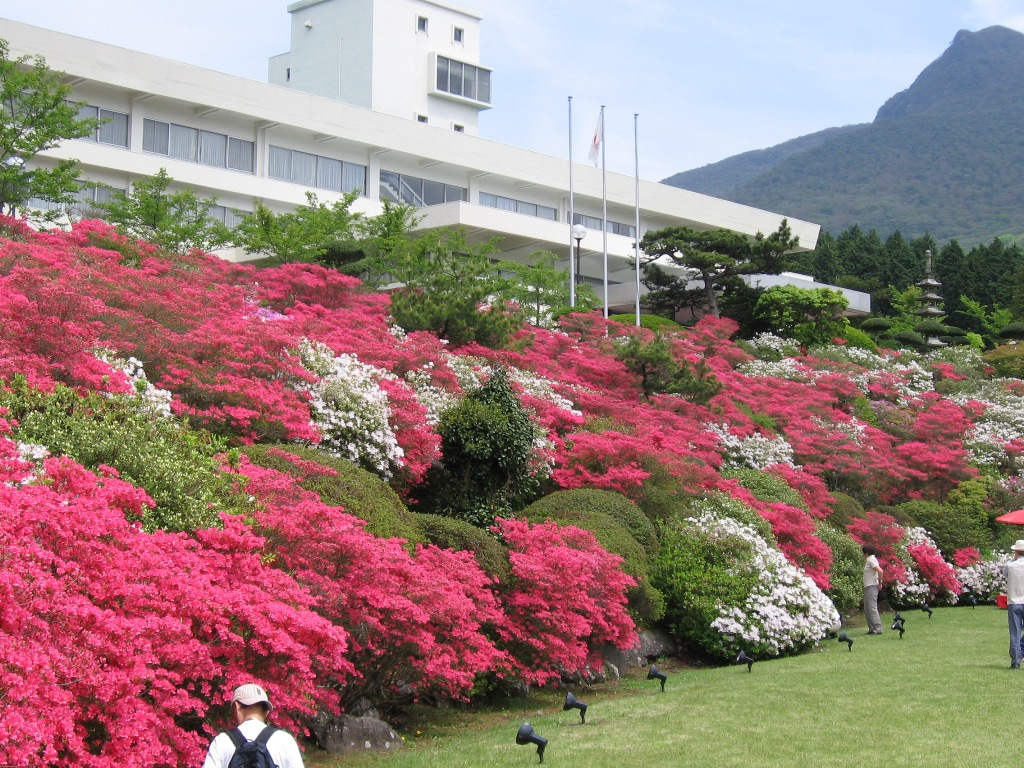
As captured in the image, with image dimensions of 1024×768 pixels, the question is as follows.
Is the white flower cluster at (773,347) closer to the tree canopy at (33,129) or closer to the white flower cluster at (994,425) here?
the white flower cluster at (994,425)

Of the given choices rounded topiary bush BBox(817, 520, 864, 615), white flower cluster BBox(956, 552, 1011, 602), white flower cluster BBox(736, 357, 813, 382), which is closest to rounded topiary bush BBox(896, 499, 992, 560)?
white flower cluster BBox(956, 552, 1011, 602)

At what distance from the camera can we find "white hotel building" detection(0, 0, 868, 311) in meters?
34.9

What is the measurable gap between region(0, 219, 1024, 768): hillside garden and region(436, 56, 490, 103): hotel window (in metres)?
28.4

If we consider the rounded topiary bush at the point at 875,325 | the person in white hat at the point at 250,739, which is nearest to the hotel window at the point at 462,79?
the rounded topiary bush at the point at 875,325

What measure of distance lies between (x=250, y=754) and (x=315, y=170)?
1432 inches

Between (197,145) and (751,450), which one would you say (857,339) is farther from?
(197,145)

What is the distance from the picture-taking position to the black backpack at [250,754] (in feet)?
19.0

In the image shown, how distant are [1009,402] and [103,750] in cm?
2832

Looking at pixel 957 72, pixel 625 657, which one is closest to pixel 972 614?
pixel 625 657

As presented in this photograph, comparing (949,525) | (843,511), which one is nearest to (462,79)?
(949,525)

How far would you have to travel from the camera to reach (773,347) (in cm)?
3641

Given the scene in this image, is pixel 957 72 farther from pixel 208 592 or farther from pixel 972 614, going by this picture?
pixel 208 592

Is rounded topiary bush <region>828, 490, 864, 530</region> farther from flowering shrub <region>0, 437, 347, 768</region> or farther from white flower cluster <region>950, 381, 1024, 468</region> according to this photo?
flowering shrub <region>0, 437, 347, 768</region>

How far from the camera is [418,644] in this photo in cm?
1012
